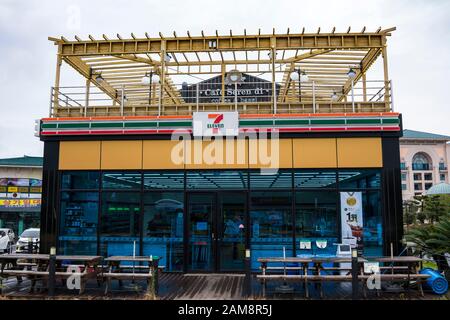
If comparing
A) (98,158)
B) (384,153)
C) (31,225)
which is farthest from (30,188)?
(384,153)

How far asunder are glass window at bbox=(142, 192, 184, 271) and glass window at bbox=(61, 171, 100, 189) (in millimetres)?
1688

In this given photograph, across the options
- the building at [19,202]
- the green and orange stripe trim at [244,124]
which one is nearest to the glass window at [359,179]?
the green and orange stripe trim at [244,124]

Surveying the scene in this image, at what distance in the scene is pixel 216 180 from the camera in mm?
12539

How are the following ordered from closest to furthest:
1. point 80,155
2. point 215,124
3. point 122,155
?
point 215,124 → point 122,155 → point 80,155

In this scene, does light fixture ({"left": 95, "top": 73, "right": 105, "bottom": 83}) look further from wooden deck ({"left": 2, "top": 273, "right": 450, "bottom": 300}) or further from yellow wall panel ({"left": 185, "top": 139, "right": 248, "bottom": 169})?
wooden deck ({"left": 2, "top": 273, "right": 450, "bottom": 300})

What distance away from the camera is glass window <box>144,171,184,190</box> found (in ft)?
41.3

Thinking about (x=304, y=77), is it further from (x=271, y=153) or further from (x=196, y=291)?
(x=196, y=291)

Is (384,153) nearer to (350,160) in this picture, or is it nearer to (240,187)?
(350,160)

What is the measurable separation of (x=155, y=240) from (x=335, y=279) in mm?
5457

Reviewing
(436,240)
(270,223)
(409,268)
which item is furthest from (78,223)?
(436,240)

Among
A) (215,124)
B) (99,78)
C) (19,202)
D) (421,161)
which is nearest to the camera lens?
(215,124)

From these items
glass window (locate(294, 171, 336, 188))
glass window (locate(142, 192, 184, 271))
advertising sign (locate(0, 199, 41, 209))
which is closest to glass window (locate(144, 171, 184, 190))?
glass window (locate(142, 192, 184, 271))

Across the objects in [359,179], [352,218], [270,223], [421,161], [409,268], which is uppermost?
[421,161]

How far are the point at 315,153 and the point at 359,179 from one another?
4.94 ft
